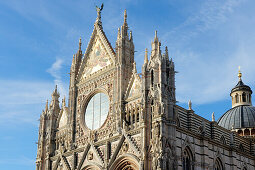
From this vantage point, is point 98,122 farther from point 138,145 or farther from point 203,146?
point 203,146

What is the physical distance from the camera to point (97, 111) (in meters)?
39.0

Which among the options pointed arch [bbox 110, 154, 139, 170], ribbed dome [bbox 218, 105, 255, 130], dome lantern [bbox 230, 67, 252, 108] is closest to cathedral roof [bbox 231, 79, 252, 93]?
dome lantern [bbox 230, 67, 252, 108]

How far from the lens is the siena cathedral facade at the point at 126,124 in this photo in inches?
1239

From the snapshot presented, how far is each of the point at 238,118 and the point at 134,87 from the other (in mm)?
21561

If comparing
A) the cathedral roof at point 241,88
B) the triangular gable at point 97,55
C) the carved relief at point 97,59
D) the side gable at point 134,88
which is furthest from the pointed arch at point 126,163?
the cathedral roof at point 241,88

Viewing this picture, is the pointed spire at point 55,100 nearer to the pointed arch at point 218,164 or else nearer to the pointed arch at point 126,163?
the pointed arch at point 126,163

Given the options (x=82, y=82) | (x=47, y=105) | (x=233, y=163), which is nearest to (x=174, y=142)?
(x=233, y=163)

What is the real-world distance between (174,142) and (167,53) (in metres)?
7.87

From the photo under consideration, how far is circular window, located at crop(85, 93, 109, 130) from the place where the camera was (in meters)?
38.2

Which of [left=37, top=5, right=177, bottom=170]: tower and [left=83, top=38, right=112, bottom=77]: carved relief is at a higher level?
[left=83, top=38, right=112, bottom=77]: carved relief

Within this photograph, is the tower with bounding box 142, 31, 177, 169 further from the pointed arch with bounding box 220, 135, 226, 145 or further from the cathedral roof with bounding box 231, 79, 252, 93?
the cathedral roof with bounding box 231, 79, 252, 93

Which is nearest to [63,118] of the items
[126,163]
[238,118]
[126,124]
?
[126,124]

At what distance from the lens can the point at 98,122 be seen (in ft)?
125

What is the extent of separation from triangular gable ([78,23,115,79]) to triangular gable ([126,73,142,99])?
3.78 meters
